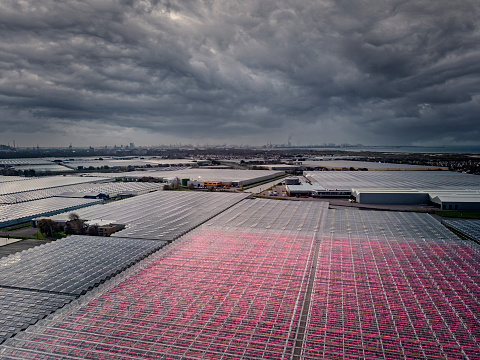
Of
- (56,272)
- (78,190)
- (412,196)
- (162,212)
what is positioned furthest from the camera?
(78,190)

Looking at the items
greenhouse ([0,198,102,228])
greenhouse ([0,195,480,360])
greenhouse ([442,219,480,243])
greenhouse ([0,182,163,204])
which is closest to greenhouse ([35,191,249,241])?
greenhouse ([0,195,480,360])

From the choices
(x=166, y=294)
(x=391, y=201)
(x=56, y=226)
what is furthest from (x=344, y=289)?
(x=391, y=201)

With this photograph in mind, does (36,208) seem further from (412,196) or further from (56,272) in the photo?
(412,196)

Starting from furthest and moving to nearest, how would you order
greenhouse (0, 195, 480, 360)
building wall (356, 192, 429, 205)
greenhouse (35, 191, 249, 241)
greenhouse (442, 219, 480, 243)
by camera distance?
building wall (356, 192, 429, 205)
greenhouse (35, 191, 249, 241)
greenhouse (442, 219, 480, 243)
greenhouse (0, 195, 480, 360)

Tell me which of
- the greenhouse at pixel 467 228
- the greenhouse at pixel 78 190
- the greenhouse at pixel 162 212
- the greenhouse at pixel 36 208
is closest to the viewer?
the greenhouse at pixel 467 228

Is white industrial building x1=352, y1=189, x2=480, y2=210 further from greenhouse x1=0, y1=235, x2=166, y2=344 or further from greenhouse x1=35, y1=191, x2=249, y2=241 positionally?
greenhouse x1=0, y1=235, x2=166, y2=344

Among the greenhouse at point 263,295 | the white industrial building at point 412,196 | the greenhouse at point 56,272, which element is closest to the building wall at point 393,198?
the white industrial building at point 412,196

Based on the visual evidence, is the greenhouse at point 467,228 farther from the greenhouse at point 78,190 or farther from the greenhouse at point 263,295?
the greenhouse at point 78,190

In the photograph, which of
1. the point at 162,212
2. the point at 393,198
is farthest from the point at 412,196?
the point at 162,212

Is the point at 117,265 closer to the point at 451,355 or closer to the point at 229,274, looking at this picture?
the point at 229,274

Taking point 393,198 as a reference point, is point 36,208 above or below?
below

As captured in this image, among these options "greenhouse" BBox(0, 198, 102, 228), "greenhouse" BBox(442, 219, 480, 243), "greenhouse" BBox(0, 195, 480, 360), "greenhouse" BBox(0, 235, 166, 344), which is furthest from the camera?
"greenhouse" BBox(0, 198, 102, 228)
